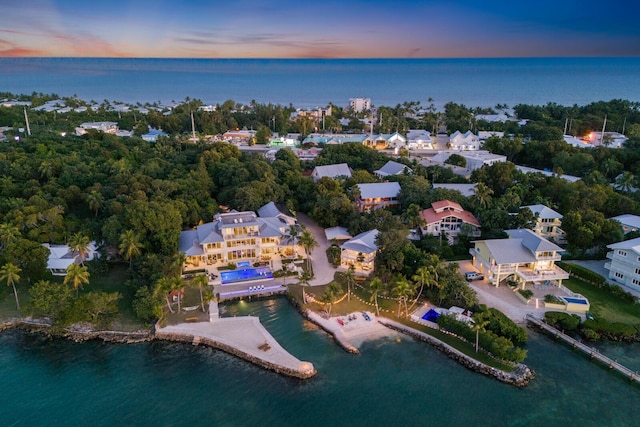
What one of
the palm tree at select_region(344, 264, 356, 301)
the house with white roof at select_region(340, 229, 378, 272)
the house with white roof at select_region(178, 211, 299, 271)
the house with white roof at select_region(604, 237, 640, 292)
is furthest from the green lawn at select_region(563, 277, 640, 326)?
the house with white roof at select_region(178, 211, 299, 271)

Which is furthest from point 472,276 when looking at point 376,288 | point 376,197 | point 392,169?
point 392,169

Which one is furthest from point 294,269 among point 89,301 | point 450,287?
point 89,301

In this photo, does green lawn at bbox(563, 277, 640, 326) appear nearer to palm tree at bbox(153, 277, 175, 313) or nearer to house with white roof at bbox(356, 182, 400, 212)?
house with white roof at bbox(356, 182, 400, 212)

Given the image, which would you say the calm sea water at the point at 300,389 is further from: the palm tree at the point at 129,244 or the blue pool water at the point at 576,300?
the palm tree at the point at 129,244

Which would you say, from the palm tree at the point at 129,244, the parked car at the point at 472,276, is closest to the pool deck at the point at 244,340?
the palm tree at the point at 129,244

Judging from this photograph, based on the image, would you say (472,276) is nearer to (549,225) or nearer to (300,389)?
(549,225)

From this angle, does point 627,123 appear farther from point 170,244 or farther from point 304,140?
point 170,244
